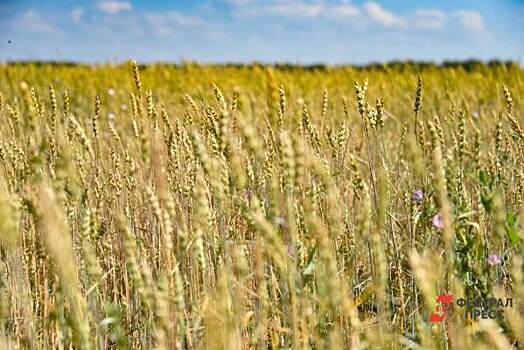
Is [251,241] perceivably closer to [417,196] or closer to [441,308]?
[441,308]

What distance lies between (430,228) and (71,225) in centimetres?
101

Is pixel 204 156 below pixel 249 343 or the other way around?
the other way around

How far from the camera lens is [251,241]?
1263mm

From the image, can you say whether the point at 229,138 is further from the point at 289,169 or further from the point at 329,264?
the point at 329,264

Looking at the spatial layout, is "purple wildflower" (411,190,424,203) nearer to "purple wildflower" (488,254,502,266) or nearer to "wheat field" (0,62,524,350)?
"wheat field" (0,62,524,350)

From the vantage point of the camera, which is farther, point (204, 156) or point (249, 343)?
point (249, 343)

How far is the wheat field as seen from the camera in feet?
2.96

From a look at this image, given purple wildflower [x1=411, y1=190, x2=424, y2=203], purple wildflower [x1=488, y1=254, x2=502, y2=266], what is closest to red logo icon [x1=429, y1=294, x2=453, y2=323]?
purple wildflower [x1=488, y1=254, x2=502, y2=266]

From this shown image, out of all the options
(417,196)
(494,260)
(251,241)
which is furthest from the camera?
(417,196)

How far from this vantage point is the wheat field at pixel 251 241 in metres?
0.90

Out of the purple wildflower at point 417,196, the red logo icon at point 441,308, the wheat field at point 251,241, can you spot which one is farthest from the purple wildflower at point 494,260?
the purple wildflower at point 417,196

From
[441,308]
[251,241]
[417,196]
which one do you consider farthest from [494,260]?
[251,241]

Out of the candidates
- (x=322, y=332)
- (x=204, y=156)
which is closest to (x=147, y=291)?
(x=204, y=156)

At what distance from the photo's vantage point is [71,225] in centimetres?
197
